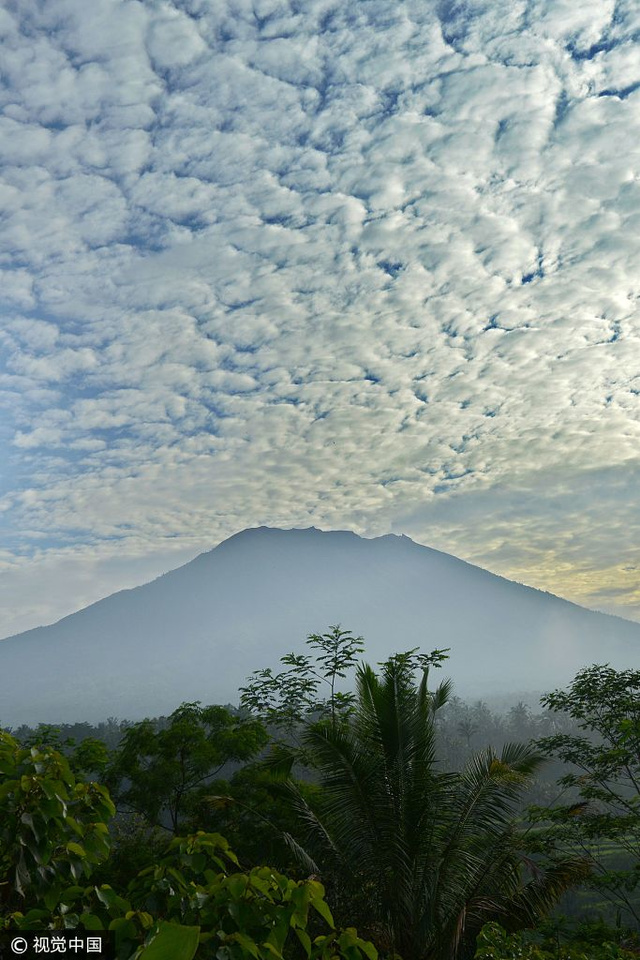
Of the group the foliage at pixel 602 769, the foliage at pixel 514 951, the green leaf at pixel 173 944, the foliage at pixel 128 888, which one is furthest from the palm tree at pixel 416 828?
the green leaf at pixel 173 944

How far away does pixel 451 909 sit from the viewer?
→ 8.51 m

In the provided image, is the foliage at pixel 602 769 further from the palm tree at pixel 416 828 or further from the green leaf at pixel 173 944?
the green leaf at pixel 173 944

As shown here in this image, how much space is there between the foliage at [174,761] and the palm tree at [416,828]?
9.24 ft

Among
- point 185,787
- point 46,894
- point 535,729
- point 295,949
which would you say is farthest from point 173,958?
point 535,729

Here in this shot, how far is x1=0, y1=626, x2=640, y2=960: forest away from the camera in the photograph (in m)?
2.61

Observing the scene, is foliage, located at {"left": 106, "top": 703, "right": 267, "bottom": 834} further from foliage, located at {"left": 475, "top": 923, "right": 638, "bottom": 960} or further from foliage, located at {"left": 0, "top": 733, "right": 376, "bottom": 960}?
foliage, located at {"left": 0, "top": 733, "right": 376, "bottom": 960}

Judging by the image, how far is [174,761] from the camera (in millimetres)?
11570

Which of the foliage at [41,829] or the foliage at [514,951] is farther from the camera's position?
the foliage at [514,951]

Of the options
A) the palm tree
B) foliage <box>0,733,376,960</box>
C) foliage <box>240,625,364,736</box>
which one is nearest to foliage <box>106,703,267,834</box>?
foliage <box>240,625,364,736</box>

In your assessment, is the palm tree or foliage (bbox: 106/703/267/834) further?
foliage (bbox: 106/703/267/834)

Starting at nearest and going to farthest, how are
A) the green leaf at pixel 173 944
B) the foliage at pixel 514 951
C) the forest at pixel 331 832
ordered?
1. the green leaf at pixel 173 944
2. the forest at pixel 331 832
3. the foliage at pixel 514 951

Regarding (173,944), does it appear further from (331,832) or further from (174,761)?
(174,761)

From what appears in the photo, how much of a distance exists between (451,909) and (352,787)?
193 centimetres

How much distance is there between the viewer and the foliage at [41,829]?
2.74 metres
